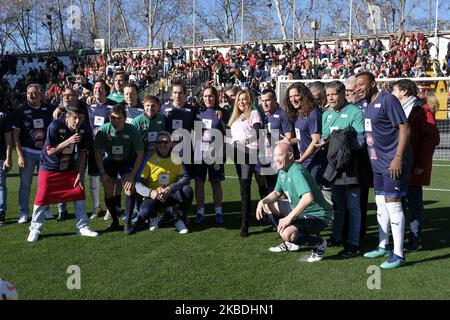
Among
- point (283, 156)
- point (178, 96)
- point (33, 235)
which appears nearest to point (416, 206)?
point (283, 156)

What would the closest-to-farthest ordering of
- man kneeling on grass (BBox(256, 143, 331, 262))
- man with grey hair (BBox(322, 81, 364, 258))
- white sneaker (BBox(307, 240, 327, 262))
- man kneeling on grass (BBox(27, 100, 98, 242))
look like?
1. man kneeling on grass (BBox(256, 143, 331, 262))
2. white sneaker (BBox(307, 240, 327, 262))
3. man with grey hair (BBox(322, 81, 364, 258))
4. man kneeling on grass (BBox(27, 100, 98, 242))

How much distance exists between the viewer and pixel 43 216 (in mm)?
6535

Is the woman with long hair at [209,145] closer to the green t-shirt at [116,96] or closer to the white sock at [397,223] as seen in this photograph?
the green t-shirt at [116,96]

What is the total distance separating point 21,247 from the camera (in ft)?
20.2

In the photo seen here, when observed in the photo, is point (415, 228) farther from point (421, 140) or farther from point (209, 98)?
point (209, 98)

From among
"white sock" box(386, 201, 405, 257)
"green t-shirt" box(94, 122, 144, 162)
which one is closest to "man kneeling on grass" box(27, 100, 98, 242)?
"green t-shirt" box(94, 122, 144, 162)

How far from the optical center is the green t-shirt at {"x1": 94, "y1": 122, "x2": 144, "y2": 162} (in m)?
6.95

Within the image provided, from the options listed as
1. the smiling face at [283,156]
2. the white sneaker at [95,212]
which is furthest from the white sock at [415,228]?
the white sneaker at [95,212]

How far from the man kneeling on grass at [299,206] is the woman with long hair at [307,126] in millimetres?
572

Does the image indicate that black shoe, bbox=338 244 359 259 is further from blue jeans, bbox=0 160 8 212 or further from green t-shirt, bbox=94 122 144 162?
blue jeans, bbox=0 160 8 212

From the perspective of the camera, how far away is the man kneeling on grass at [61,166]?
6.41 meters

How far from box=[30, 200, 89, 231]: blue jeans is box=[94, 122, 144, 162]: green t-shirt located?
84cm

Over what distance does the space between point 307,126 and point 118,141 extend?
104 inches

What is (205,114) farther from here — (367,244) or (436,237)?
(436,237)
